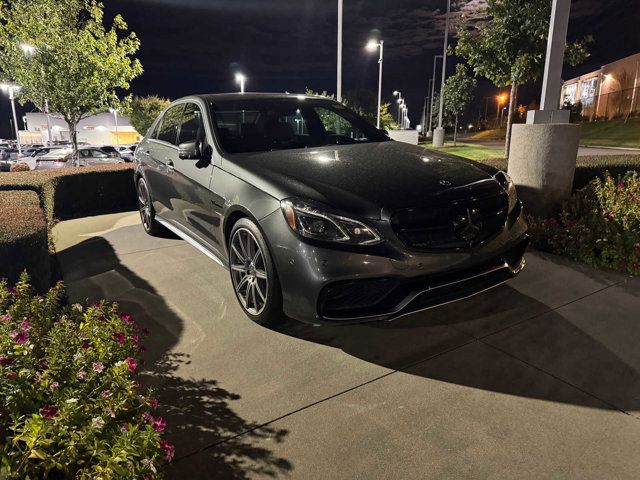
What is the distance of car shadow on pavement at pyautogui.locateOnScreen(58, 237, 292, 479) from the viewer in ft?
7.68

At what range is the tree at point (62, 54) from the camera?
13.0 metres

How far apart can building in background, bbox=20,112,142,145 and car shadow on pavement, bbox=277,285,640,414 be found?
69.3 m

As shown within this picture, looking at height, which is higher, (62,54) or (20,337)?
(62,54)

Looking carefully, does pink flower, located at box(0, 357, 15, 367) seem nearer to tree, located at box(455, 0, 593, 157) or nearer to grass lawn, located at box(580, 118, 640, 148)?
tree, located at box(455, 0, 593, 157)

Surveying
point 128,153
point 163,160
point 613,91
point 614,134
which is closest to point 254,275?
point 163,160

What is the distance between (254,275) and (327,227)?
87 cm

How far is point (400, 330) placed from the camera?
12.0 ft

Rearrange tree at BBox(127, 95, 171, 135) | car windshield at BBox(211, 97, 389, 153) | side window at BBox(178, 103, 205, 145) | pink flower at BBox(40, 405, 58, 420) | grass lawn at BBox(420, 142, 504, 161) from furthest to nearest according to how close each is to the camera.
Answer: tree at BBox(127, 95, 171, 135)
grass lawn at BBox(420, 142, 504, 161)
side window at BBox(178, 103, 205, 145)
car windshield at BBox(211, 97, 389, 153)
pink flower at BBox(40, 405, 58, 420)

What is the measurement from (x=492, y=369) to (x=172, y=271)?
11.0 feet

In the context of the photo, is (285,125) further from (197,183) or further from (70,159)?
(70,159)

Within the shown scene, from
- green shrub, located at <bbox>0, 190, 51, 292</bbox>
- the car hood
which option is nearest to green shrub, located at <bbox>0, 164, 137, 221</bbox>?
green shrub, located at <bbox>0, 190, 51, 292</bbox>

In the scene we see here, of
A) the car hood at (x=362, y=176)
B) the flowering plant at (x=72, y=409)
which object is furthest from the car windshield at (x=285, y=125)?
the flowering plant at (x=72, y=409)

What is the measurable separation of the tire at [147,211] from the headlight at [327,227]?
3.61 meters

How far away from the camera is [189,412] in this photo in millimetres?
2754
